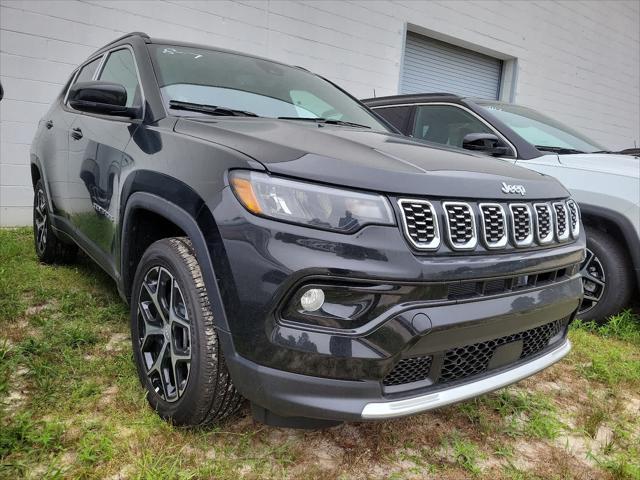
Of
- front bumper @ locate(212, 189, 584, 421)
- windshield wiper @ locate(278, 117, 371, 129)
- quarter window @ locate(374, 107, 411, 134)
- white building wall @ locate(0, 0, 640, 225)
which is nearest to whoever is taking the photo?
front bumper @ locate(212, 189, 584, 421)

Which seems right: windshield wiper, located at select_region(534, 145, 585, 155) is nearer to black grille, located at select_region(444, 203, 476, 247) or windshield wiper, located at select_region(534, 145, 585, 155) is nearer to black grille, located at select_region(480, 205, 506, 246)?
black grille, located at select_region(480, 205, 506, 246)

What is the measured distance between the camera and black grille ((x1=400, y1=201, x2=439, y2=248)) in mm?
1435

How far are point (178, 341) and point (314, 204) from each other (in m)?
0.75

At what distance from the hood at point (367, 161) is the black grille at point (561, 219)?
61mm

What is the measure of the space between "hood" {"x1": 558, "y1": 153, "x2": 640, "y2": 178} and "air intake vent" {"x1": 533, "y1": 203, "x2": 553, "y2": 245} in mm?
1466

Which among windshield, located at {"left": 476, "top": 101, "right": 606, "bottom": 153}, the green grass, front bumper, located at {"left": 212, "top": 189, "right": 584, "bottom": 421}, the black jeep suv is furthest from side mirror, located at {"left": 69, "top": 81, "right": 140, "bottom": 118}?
windshield, located at {"left": 476, "top": 101, "right": 606, "bottom": 153}

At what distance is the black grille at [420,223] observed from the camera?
1435 mm

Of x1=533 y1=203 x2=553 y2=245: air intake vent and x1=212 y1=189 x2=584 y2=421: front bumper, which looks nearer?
x1=212 y1=189 x2=584 y2=421: front bumper

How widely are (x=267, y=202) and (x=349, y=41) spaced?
6.21 metres

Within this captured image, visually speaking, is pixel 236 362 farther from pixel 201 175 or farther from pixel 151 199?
pixel 151 199

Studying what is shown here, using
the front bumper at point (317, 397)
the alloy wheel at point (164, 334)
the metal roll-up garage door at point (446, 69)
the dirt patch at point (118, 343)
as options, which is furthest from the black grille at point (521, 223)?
the metal roll-up garage door at point (446, 69)

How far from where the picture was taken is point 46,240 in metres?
3.61

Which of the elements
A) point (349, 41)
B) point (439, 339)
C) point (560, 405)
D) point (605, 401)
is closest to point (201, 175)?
point (439, 339)

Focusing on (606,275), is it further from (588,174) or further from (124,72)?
(124,72)
